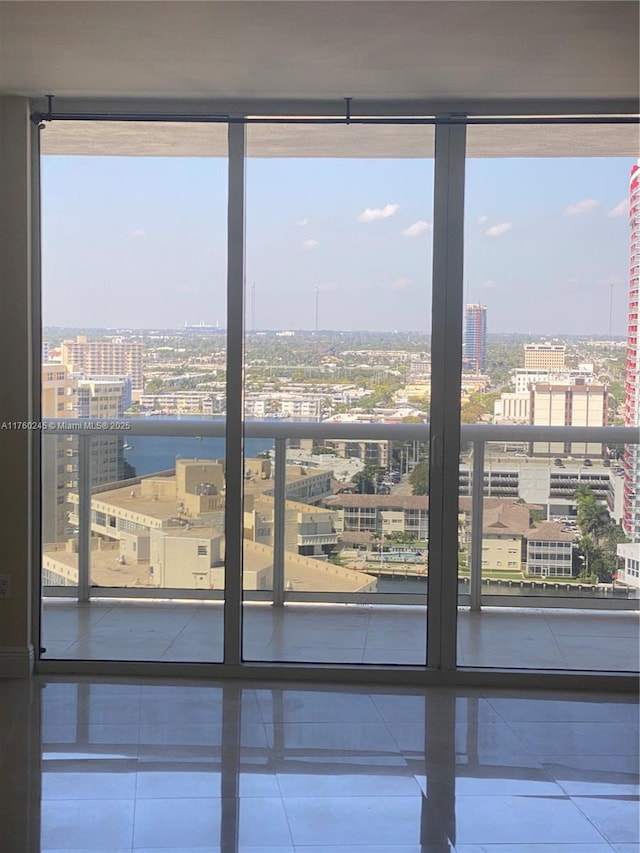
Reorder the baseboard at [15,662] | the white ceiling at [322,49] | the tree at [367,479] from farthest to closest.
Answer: the tree at [367,479] → the baseboard at [15,662] → the white ceiling at [322,49]

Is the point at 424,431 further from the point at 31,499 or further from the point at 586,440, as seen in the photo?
the point at 31,499

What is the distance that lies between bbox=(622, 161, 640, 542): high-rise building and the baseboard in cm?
278

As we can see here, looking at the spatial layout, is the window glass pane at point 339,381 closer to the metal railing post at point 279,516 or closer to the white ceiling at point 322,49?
the metal railing post at point 279,516

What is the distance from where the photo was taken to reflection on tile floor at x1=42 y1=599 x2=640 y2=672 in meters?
4.12

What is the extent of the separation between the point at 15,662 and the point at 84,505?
0.75 metres

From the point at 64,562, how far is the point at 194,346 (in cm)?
117

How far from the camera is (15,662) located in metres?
4.03

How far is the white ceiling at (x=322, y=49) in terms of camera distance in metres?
2.83

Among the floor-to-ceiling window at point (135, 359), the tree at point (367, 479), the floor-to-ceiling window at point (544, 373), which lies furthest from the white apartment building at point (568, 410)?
the floor-to-ceiling window at point (135, 359)

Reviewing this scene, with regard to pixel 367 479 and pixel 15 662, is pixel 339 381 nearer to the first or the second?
pixel 367 479

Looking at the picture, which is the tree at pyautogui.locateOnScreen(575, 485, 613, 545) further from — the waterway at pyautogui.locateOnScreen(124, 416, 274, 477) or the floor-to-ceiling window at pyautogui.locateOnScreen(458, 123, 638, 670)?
the waterway at pyautogui.locateOnScreen(124, 416, 274, 477)

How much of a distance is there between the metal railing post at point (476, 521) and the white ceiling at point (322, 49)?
1560 mm

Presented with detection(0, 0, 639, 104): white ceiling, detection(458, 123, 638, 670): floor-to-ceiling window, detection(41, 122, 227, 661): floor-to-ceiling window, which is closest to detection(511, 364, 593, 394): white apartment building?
detection(458, 123, 638, 670): floor-to-ceiling window

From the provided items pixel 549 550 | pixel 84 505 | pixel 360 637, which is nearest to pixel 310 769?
pixel 360 637
